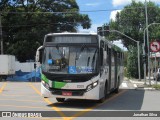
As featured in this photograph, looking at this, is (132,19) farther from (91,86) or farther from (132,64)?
(91,86)

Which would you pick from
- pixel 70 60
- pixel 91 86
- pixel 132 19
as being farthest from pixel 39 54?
pixel 132 19

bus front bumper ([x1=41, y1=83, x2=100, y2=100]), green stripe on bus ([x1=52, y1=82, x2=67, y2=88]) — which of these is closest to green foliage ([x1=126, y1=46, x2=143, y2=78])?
bus front bumper ([x1=41, y1=83, x2=100, y2=100])

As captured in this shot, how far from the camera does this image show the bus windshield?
16.8 meters

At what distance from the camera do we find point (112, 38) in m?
91.6

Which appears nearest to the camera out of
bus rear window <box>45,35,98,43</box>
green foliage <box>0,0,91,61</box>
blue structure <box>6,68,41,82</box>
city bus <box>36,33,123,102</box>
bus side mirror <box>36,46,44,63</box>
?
city bus <box>36,33,123,102</box>

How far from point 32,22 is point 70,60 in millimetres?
49201

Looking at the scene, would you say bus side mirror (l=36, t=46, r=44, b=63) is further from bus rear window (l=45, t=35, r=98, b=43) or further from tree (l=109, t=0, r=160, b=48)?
tree (l=109, t=0, r=160, b=48)

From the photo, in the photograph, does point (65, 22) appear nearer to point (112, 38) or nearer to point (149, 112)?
point (112, 38)

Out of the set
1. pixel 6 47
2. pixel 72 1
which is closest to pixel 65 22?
pixel 72 1

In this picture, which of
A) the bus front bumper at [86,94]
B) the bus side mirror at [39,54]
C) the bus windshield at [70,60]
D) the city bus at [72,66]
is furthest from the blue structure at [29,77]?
the bus front bumper at [86,94]

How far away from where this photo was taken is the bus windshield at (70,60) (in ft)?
55.1

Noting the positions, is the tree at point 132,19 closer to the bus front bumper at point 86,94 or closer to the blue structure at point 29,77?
the blue structure at point 29,77

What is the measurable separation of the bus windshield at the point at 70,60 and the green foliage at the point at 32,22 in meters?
46.1

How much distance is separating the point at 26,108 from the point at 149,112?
446 cm
